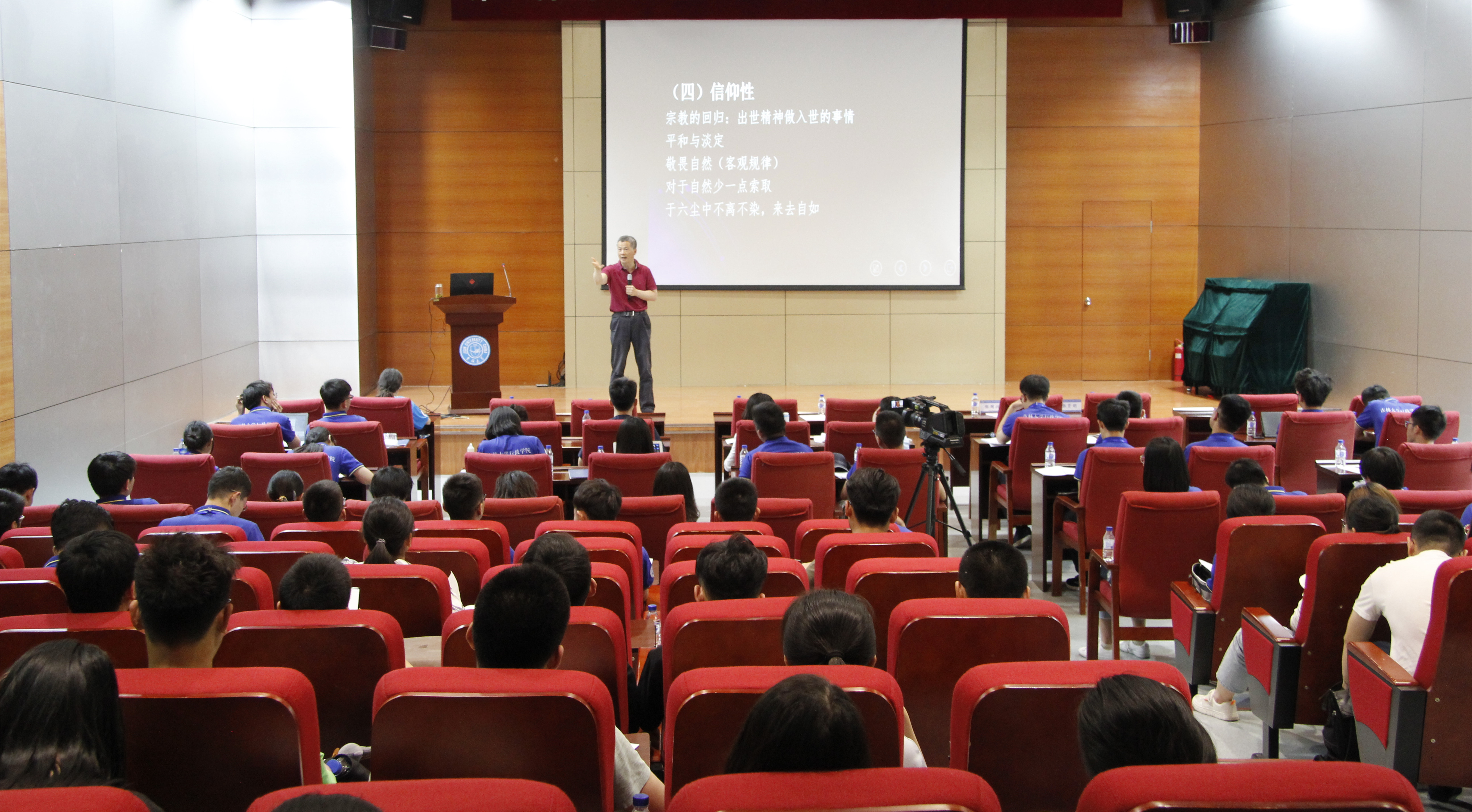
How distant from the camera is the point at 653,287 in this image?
1022cm

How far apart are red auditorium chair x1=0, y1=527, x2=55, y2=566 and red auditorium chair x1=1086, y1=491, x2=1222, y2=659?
3784 mm

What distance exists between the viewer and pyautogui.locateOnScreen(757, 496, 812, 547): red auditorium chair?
5.09m

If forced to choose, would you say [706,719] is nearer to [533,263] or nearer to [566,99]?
[566,99]

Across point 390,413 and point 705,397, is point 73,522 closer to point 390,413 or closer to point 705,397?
point 390,413

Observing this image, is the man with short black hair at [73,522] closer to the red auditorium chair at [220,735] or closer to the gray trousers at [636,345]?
the red auditorium chair at [220,735]

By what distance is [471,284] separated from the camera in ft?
33.3

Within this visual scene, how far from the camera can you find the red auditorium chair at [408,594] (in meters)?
3.32

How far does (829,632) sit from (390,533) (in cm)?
185

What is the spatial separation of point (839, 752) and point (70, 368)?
22.9ft

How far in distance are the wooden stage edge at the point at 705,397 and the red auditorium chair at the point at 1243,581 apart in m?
5.20

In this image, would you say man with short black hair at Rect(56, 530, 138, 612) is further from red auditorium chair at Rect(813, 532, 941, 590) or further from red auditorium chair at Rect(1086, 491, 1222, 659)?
red auditorium chair at Rect(1086, 491, 1222, 659)

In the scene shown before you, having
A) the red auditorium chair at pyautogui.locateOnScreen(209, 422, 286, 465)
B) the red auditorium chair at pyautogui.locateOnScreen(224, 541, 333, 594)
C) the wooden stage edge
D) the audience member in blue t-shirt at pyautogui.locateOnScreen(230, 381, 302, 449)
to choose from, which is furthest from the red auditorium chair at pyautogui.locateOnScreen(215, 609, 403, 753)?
the wooden stage edge

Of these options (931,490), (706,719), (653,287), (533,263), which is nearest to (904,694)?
(706,719)

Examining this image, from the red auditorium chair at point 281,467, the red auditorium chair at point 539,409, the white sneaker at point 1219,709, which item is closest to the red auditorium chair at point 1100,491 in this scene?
the white sneaker at point 1219,709
